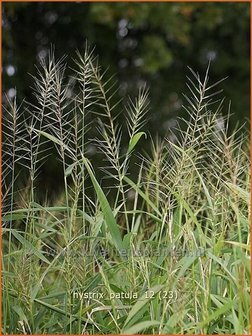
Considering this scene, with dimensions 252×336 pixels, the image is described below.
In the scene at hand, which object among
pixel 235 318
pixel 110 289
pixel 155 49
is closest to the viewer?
pixel 235 318

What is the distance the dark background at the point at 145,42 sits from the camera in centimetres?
589

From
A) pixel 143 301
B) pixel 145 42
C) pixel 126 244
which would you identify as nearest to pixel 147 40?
pixel 145 42

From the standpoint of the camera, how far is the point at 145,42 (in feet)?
20.8

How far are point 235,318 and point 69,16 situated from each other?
5.05 meters

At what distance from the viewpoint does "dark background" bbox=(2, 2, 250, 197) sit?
5.89 m

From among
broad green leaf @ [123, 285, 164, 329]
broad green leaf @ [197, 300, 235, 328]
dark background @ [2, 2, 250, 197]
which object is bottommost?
dark background @ [2, 2, 250, 197]

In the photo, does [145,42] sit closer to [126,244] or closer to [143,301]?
[126,244]

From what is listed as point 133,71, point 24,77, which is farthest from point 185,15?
point 24,77

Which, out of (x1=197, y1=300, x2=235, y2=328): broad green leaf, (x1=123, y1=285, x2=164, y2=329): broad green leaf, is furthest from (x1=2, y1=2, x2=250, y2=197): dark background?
(x1=197, y1=300, x2=235, y2=328): broad green leaf

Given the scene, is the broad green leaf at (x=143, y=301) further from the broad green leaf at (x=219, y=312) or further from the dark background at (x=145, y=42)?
the dark background at (x=145, y=42)

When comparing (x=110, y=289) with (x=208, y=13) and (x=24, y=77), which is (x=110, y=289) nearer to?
(x=24, y=77)

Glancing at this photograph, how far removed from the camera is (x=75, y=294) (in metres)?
1.88

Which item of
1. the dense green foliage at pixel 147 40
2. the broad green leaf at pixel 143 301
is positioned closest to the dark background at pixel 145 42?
the dense green foliage at pixel 147 40

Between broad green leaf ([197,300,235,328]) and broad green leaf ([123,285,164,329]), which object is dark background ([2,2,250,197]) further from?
broad green leaf ([197,300,235,328])
